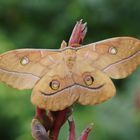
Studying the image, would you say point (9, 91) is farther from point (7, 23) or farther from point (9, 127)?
point (7, 23)

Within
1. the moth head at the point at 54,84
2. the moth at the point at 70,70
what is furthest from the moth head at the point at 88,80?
the moth head at the point at 54,84

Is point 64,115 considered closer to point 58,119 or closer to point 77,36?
point 58,119

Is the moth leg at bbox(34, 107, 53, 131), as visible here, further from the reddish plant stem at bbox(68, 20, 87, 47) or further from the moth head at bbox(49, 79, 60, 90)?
the reddish plant stem at bbox(68, 20, 87, 47)

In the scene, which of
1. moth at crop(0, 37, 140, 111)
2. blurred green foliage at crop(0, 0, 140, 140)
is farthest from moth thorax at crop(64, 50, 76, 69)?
blurred green foliage at crop(0, 0, 140, 140)

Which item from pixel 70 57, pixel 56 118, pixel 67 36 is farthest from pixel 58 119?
pixel 67 36

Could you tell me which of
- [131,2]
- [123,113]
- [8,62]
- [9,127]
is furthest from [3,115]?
[8,62]

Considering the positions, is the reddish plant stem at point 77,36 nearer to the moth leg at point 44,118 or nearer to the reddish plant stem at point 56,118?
the reddish plant stem at point 56,118
